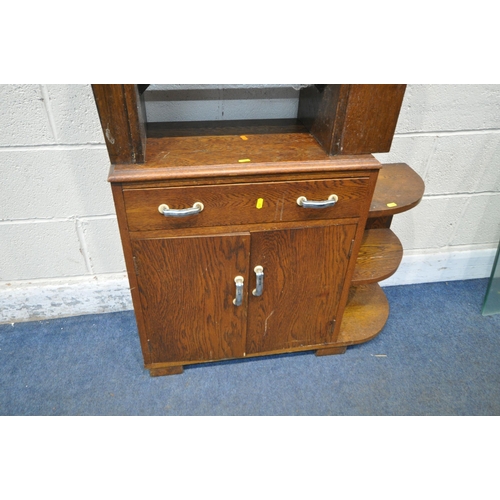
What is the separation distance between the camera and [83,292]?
1.67 meters

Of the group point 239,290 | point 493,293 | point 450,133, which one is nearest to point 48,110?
point 239,290

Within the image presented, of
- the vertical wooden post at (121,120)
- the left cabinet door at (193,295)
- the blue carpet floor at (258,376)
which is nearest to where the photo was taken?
the vertical wooden post at (121,120)

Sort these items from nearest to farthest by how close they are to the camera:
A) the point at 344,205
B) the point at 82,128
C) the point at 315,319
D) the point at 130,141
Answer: the point at 130,141, the point at 344,205, the point at 82,128, the point at 315,319

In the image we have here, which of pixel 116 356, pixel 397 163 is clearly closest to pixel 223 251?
pixel 116 356

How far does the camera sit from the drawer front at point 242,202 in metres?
1.06

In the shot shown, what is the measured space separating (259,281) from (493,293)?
115 centimetres

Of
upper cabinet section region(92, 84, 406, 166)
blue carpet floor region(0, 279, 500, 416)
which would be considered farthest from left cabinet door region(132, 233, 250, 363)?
upper cabinet section region(92, 84, 406, 166)

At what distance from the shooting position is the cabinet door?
121 centimetres

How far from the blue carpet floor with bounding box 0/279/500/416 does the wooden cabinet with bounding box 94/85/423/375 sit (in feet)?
0.36

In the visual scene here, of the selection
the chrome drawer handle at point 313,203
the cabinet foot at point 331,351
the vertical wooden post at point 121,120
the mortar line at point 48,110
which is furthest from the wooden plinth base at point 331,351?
the mortar line at point 48,110

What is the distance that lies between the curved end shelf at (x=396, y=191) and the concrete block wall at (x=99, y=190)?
0.07 meters

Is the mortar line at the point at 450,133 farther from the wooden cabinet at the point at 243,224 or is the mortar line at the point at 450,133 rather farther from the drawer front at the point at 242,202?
the drawer front at the point at 242,202

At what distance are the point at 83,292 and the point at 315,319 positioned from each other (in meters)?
0.96
